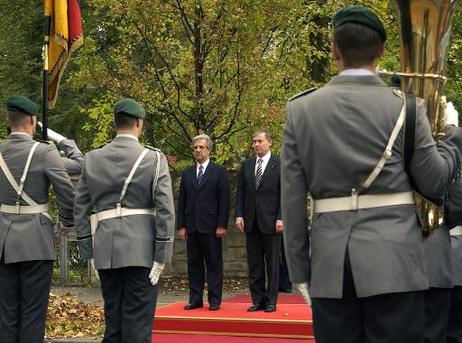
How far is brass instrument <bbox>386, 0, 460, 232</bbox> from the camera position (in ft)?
16.4

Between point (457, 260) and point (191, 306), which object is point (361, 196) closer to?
point (457, 260)

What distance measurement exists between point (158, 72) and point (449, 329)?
8.99 meters

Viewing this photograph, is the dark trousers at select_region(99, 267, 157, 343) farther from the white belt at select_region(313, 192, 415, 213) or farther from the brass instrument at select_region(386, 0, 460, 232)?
the white belt at select_region(313, 192, 415, 213)

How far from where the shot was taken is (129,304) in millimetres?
7273

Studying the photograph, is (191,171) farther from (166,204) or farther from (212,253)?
(166,204)

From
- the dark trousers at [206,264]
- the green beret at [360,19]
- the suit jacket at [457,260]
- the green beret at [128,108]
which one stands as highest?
the green beret at [360,19]

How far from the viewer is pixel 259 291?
11070mm

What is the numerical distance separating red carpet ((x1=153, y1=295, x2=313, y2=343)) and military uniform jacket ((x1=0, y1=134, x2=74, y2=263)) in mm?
3087

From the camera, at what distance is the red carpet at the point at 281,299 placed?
43.3 feet

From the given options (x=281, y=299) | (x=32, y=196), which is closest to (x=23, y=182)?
(x=32, y=196)

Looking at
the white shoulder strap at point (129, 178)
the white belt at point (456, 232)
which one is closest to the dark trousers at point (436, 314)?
the white belt at point (456, 232)

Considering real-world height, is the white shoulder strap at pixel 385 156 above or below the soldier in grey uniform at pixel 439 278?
above

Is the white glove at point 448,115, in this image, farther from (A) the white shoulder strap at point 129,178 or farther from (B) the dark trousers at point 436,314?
(A) the white shoulder strap at point 129,178

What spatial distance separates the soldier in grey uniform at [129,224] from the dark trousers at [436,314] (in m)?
2.06
